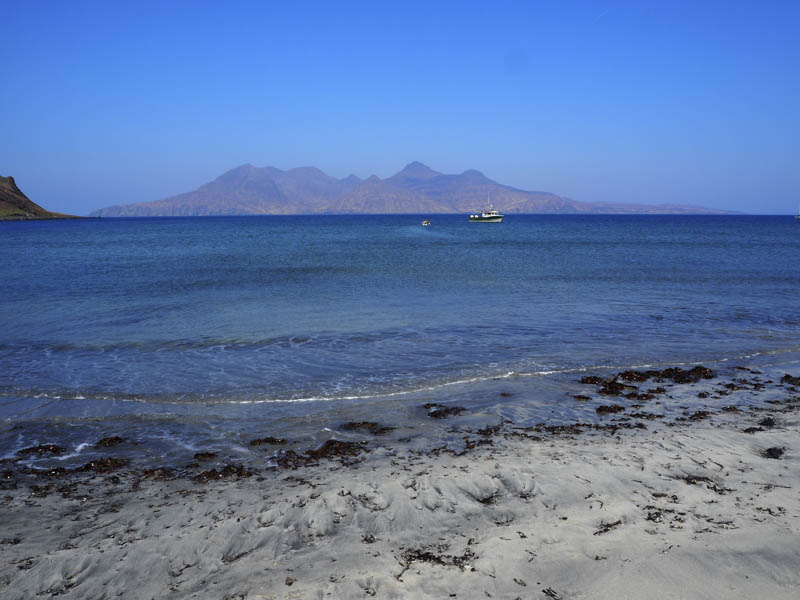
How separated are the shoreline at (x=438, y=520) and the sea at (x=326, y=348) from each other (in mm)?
1178

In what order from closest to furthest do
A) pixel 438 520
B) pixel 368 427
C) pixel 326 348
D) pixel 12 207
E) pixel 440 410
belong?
pixel 438 520
pixel 368 427
pixel 440 410
pixel 326 348
pixel 12 207

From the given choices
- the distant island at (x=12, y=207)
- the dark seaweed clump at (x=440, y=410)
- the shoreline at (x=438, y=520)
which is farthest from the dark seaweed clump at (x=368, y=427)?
the distant island at (x=12, y=207)

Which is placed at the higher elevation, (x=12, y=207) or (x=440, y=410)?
(x=12, y=207)

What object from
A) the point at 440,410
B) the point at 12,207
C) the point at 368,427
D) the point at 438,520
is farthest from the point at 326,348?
the point at 12,207

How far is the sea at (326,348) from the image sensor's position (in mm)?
11602

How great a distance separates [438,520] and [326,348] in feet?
36.4

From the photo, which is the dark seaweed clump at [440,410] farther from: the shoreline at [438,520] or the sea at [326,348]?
the shoreline at [438,520]

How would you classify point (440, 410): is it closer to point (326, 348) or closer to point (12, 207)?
point (326, 348)

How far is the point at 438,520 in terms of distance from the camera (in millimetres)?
7223

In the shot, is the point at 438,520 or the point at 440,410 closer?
the point at 438,520

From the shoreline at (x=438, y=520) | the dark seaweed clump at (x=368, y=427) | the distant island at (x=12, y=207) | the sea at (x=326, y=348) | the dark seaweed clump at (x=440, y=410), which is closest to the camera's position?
the shoreline at (x=438, y=520)

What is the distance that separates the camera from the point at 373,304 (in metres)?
26.4

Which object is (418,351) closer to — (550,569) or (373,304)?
(373,304)

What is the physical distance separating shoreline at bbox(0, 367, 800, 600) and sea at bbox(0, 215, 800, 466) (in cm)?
118
